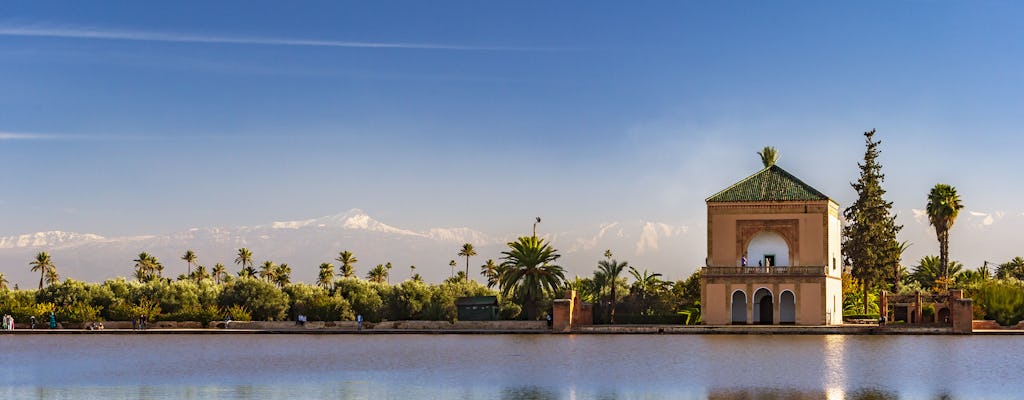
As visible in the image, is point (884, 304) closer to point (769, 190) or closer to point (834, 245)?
point (834, 245)

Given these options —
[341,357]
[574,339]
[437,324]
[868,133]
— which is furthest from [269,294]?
[868,133]

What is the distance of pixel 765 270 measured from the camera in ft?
190

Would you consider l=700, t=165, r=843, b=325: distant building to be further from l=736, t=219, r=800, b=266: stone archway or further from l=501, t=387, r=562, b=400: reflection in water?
l=501, t=387, r=562, b=400: reflection in water

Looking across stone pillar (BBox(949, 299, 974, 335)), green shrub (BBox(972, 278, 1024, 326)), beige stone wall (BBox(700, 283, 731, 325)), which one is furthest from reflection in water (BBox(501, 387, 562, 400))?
green shrub (BBox(972, 278, 1024, 326))

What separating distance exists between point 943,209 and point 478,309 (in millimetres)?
31997

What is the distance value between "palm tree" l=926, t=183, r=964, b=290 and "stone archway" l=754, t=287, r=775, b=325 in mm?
20270

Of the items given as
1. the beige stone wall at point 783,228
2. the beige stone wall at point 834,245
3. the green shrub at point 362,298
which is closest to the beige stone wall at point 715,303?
the beige stone wall at point 783,228

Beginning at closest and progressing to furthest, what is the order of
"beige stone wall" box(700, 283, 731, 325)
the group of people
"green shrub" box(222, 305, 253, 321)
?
"beige stone wall" box(700, 283, 731, 325) < the group of people < "green shrub" box(222, 305, 253, 321)

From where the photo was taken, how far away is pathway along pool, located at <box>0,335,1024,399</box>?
23922 mm

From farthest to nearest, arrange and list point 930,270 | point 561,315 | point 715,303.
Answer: point 930,270 → point 715,303 → point 561,315

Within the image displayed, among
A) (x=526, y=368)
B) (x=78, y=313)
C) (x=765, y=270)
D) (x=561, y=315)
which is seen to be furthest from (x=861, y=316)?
(x=78, y=313)

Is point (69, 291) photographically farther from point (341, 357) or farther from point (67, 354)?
point (341, 357)

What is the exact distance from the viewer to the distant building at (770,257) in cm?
5750

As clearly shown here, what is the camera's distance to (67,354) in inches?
1553
